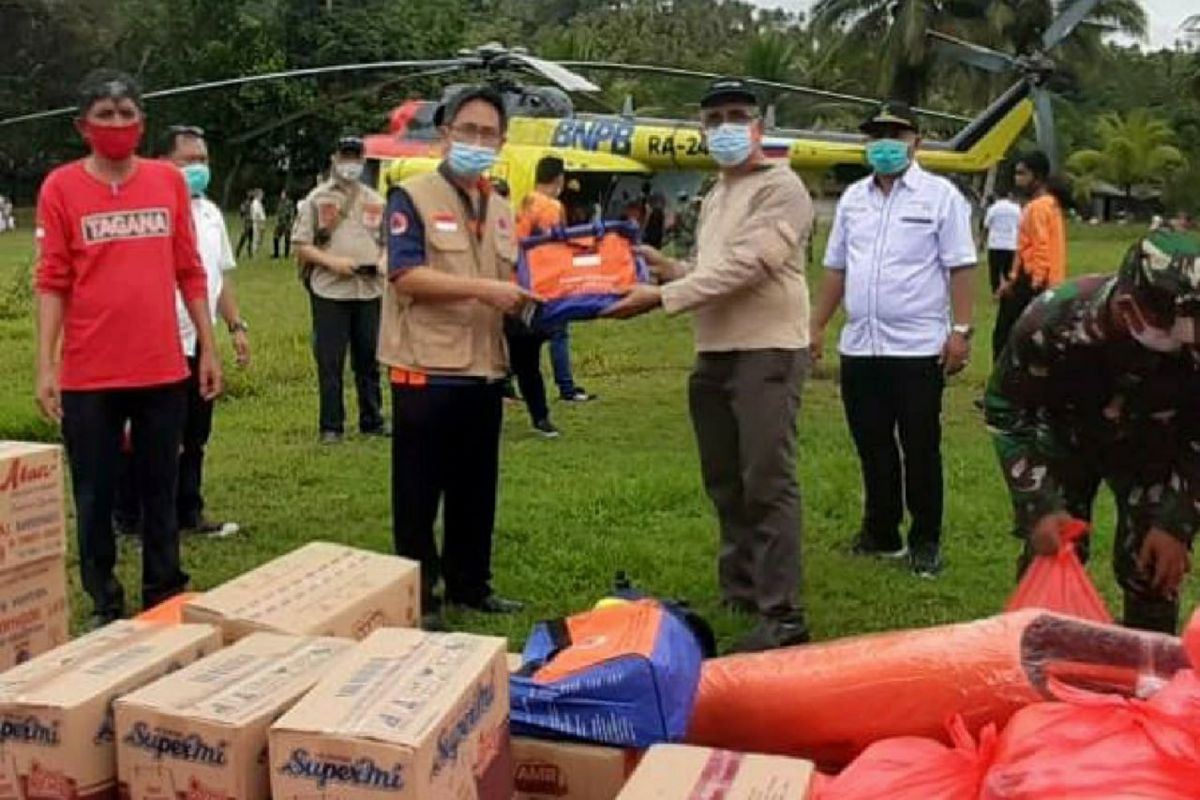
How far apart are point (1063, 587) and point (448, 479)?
6.66ft

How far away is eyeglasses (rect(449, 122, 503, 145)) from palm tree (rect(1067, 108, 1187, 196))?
45.0 metres

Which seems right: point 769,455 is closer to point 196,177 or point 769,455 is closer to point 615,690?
point 615,690

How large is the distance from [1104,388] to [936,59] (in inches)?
1356

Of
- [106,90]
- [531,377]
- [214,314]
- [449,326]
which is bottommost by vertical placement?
[531,377]

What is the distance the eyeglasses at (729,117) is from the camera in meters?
4.64

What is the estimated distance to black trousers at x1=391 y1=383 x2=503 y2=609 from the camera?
4684mm

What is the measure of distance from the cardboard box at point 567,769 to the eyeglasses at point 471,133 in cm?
226

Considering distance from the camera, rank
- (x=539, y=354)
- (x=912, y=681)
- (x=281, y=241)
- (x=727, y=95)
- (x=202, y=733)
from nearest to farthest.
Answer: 1. (x=202, y=733)
2. (x=912, y=681)
3. (x=727, y=95)
4. (x=539, y=354)
5. (x=281, y=241)

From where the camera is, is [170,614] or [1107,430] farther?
[1107,430]

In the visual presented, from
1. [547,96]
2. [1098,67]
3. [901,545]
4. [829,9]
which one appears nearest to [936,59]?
[829,9]

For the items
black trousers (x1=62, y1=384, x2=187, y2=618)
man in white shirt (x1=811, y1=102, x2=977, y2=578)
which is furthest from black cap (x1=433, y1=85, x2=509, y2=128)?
man in white shirt (x1=811, y1=102, x2=977, y2=578)

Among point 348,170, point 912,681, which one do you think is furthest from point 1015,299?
point 912,681

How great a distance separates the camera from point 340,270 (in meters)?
7.90

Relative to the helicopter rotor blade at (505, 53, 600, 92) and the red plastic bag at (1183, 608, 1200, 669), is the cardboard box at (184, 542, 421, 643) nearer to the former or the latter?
the red plastic bag at (1183, 608, 1200, 669)
